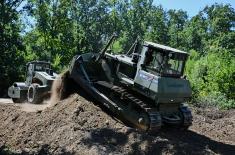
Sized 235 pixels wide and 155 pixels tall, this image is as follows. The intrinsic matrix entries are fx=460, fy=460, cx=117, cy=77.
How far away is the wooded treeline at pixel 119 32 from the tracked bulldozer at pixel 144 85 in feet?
→ 24.7

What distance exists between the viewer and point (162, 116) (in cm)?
1488

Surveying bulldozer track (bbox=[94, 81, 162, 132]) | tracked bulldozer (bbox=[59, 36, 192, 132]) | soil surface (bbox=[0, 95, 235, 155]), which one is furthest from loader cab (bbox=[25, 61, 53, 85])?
bulldozer track (bbox=[94, 81, 162, 132])

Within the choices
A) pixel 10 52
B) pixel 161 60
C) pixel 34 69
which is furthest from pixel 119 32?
pixel 161 60

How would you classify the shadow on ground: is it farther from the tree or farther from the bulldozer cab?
the tree

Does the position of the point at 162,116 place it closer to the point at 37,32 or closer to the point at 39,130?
the point at 39,130

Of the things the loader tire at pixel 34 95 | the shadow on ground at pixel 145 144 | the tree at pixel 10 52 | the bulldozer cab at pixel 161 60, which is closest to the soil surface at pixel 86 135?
the shadow on ground at pixel 145 144

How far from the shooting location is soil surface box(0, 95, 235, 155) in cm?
1232

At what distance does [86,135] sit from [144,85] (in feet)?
9.06

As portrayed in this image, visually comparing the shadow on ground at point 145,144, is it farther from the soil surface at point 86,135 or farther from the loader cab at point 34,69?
the loader cab at point 34,69

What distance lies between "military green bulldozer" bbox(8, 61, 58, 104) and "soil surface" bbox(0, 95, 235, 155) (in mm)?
545

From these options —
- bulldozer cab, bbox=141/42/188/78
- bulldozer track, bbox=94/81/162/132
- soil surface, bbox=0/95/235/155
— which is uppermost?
bulldozer cab, bbox=141/42/188/78

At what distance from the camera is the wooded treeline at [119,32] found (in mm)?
26844

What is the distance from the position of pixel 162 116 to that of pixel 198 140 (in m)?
1.37

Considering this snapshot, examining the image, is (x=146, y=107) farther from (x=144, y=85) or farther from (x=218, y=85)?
(x=218, y=85)
